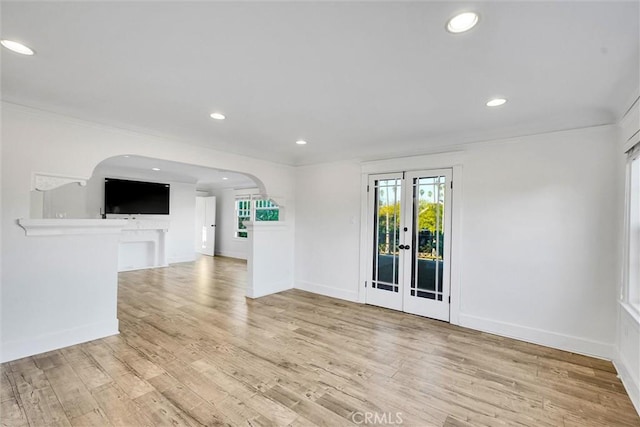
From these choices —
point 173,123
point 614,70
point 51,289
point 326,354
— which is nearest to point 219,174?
point 173,123

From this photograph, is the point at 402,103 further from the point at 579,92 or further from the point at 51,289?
the point at 51,289

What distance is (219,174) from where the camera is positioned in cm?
754

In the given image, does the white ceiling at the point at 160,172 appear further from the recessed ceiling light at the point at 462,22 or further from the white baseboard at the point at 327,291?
the recessed ceiling light at the point at 462,22

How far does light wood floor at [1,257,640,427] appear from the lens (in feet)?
6.68

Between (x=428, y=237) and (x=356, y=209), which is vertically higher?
(x=356, y=209)

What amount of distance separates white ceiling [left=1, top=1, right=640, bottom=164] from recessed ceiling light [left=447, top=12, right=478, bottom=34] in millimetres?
50

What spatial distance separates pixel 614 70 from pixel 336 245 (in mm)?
3849

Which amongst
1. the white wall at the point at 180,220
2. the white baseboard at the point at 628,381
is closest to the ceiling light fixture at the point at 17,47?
the white baseboard at the point at 628,381

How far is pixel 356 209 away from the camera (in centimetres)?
484

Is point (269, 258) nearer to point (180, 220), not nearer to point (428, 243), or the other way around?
point (428, 243)

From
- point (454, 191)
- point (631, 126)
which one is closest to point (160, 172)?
point (454, 191)

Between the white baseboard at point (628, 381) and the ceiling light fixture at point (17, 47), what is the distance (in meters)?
4.95

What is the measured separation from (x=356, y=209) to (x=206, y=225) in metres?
7.21

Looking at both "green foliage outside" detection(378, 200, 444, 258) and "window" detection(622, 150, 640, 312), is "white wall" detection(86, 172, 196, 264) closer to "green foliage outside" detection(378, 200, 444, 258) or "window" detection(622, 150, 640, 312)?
"green foliage outside" detection(378, 200, 444, 258)
